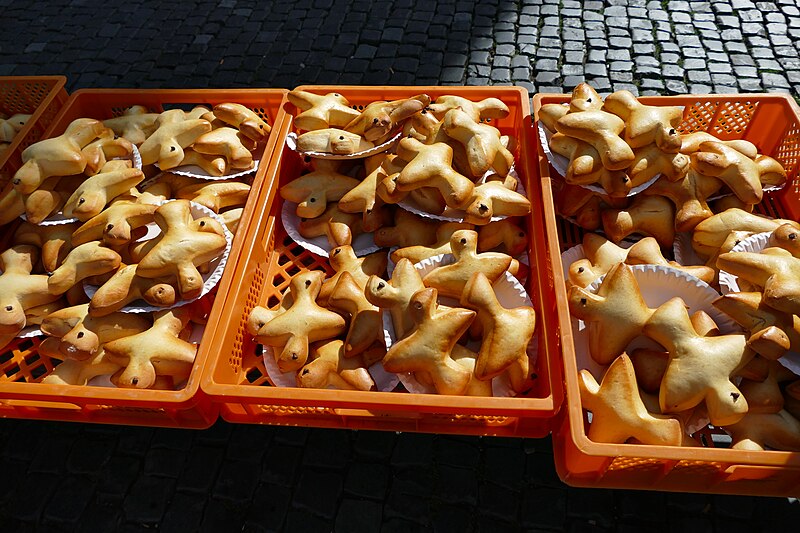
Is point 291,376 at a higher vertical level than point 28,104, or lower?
lower

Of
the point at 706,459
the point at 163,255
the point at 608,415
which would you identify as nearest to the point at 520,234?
the point at 608,415

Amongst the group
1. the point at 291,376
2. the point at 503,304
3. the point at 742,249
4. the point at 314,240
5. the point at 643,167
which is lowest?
the point at 291,376

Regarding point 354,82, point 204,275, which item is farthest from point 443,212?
point 354,82

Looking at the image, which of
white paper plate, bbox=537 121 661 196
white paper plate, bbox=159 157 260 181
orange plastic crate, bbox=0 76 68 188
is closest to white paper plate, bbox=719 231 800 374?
white paper plate, bbox=537 121 661 196

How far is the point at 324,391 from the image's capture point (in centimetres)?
169

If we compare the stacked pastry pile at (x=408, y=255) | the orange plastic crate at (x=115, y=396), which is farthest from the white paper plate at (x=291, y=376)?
the orange plastic crate at (x=115, y=396)

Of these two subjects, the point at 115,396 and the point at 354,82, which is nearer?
the point at 115,396

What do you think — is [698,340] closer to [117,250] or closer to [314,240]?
[314,240]

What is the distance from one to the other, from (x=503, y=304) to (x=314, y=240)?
89 centimetres

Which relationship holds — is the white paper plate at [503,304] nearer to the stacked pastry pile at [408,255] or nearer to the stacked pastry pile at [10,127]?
the stacked pastry pile at [408,255]

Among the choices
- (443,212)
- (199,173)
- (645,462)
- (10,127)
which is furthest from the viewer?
(10,127)

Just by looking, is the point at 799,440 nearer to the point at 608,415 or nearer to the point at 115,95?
the point at 608,415

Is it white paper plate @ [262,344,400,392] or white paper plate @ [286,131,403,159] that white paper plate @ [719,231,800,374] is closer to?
white paper plate @ [262,344,400,392]

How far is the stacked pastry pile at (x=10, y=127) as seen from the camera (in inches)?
107
